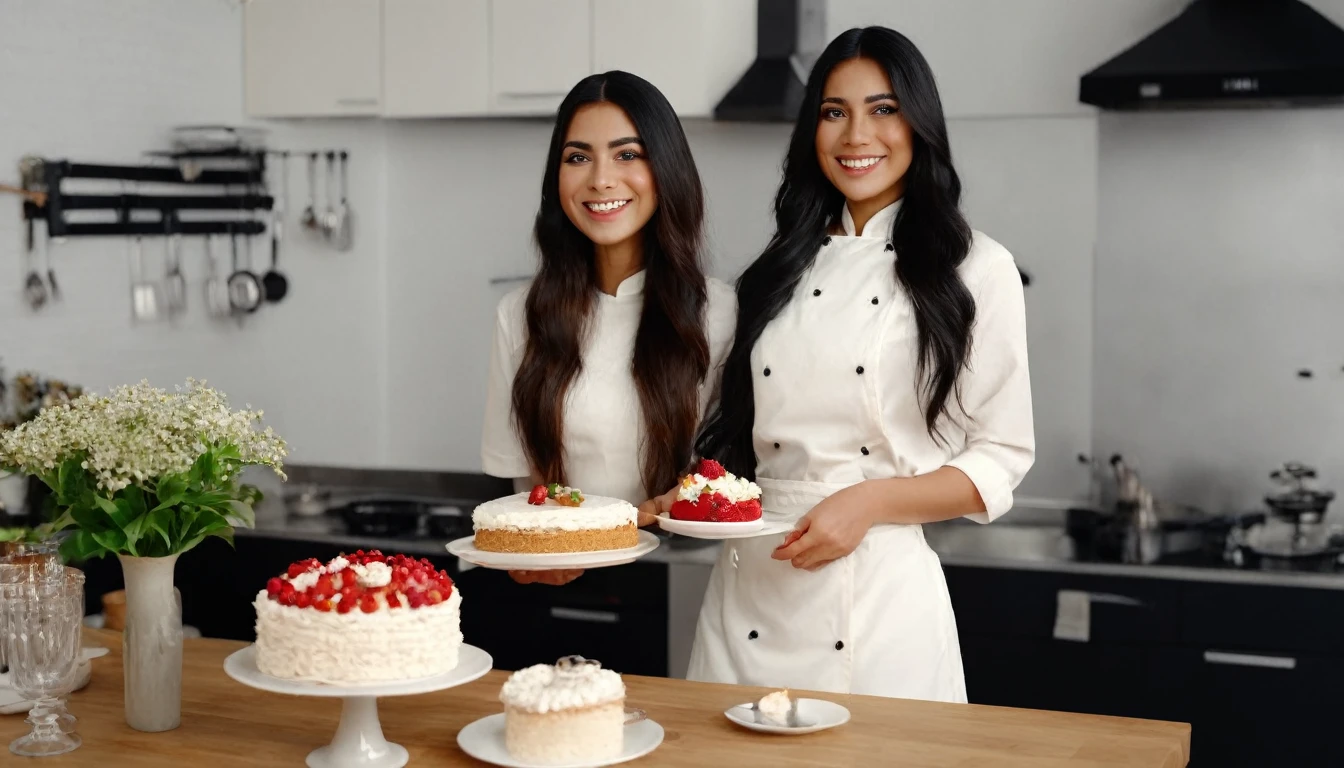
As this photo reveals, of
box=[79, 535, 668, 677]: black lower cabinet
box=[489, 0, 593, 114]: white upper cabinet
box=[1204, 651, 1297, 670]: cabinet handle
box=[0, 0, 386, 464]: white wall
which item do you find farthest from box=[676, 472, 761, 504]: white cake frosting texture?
Answer: box=[0, 0, 386, 464]: white wall

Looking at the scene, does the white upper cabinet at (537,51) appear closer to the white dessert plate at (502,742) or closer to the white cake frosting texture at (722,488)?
the white cake frosting texture at (722,488)

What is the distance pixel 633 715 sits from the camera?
1.74m

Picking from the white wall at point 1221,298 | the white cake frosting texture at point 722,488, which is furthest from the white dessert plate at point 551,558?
the white wall at point 1221,298

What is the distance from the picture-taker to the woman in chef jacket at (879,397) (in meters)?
2.18

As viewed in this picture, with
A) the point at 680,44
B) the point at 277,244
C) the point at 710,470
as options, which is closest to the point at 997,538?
the point at 680,44

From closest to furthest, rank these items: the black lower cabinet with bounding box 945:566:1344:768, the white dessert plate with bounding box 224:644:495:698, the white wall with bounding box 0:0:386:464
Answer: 1. the white dessert plate with bounding box 224:644:495:698
2. the black lower cabinet with bounding box 945:566:1344:768
3. the white wall with bounding box 0:0:386:464

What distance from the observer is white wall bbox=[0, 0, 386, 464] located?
357cm

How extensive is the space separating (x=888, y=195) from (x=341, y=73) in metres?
2.35

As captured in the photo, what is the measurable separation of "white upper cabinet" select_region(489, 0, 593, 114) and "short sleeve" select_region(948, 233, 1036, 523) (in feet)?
6.36

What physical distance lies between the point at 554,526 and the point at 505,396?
0.53m

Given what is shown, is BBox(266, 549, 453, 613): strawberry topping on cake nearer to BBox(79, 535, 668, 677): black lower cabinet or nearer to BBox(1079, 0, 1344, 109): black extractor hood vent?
BBox(79, 535, 668, 677): black lower cabinet

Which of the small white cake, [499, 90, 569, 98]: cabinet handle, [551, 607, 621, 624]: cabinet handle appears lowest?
[551, 607, 621, 624]: cabinet handle

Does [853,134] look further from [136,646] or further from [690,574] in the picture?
[690,574]

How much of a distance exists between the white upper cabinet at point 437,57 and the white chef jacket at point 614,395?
1732 mm
